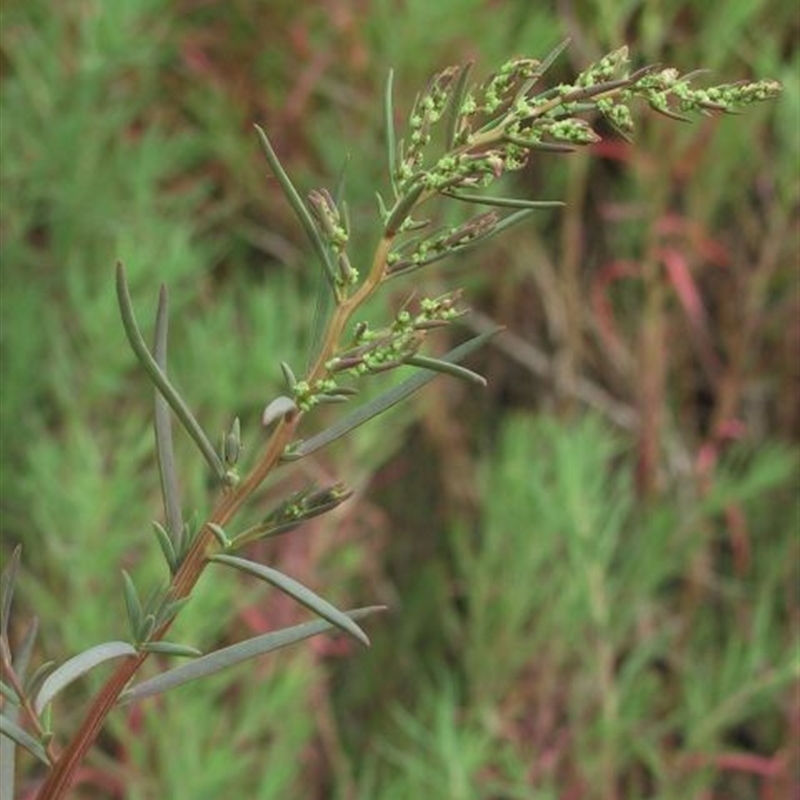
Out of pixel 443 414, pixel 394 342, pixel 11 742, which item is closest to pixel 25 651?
pixel 11 742

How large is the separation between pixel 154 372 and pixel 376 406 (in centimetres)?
5

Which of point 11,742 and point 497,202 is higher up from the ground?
point 497,202

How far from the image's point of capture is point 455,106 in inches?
16.0

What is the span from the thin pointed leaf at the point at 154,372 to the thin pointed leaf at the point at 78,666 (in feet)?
0.15

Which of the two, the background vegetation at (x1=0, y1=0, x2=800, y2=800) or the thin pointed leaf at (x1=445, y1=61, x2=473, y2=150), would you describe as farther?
the background vegetation at (x1=0, y1=0, x2=800, y2=800)

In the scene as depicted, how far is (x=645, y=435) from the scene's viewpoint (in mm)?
1768

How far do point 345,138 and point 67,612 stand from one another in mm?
592

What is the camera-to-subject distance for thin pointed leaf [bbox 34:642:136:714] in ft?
1.28

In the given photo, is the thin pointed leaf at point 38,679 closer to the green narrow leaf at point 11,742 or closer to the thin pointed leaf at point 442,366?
the green narrow leaf at point 11,742

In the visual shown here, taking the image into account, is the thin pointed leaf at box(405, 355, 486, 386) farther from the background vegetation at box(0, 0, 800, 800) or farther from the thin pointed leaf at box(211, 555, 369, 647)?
the background vegetation at box(0, 0, 800, 800)

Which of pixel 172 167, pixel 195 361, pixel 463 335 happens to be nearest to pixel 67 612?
pixel 195 361

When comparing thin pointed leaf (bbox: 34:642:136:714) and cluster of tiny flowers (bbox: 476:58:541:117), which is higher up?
cluster of tiny flowers (bbox: 476:58:541:117)

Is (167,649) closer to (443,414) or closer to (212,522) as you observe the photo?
(212,522)

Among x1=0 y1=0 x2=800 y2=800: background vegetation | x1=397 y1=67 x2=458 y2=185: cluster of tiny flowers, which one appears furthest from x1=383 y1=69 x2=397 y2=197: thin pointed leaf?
x1=0 y1=0 x2=800 y2=800: background vegetation
